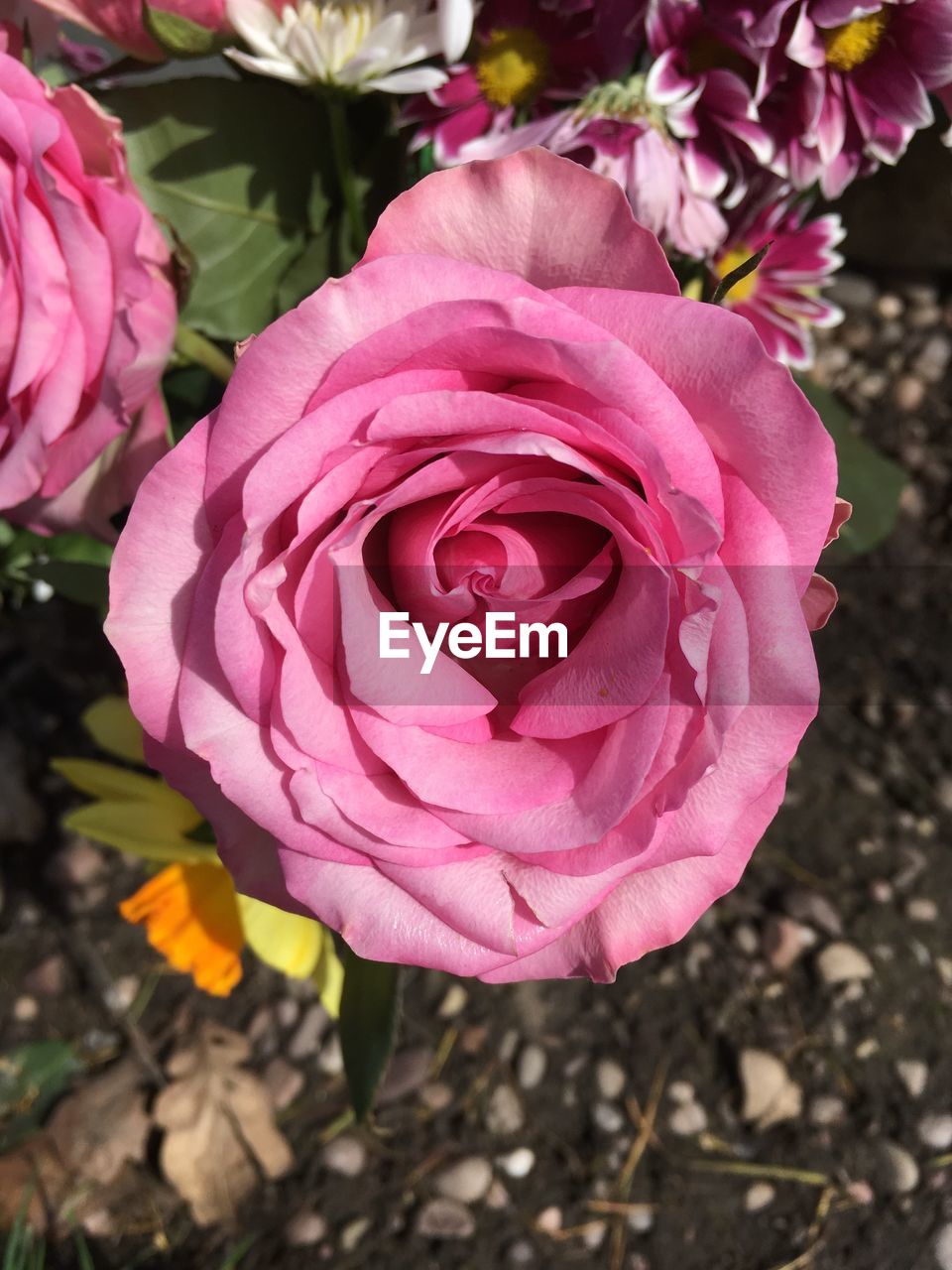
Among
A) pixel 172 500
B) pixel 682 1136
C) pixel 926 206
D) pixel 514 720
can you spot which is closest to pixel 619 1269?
pixel 682 1136

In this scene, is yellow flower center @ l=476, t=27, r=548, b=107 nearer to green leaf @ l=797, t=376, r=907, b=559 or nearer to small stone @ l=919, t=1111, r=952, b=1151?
green leaf @ l=797, t=376, r=907, b=559

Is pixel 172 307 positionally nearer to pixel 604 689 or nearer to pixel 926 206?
pixel 604 689

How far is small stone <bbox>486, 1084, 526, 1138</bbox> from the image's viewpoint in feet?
3.17

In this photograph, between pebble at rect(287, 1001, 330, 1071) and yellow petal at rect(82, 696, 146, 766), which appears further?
pebble at rect(287, 1001, 330, 1071)

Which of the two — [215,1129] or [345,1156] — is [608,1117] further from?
[215,1129]

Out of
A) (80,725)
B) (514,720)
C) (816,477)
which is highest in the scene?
(816,477)

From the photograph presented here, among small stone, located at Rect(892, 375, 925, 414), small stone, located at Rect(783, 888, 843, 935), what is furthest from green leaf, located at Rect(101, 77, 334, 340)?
small stone, located at Rect(892, 375, 925, 414)

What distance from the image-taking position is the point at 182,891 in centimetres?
77

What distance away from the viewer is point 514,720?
0.41 meters

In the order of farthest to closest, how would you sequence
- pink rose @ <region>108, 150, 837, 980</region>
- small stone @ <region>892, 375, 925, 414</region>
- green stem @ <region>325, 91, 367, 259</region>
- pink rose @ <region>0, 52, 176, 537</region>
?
small stone @ <region>892, 375, 925, 414</region> → green stem @ <region>325, 91, 367, 259</region> → pink rose @ <region>0, 52, 176, 537</region> → pink rose @ <region>108, 150, 837, 980</region>

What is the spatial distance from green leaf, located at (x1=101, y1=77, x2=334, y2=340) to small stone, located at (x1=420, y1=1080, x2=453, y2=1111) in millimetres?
701

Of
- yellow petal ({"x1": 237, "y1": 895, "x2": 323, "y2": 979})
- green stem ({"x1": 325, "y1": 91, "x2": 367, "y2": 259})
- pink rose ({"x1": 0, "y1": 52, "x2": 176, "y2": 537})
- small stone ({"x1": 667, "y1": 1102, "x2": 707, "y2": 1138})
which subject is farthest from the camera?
small stone ({"x1": 667, "y1": 1102, "x2": 707, "y2": 1138})

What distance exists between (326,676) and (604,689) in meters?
0.10

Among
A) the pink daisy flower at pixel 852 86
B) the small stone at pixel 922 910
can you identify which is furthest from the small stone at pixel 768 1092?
the pink daisy flower at pixel 852 86
